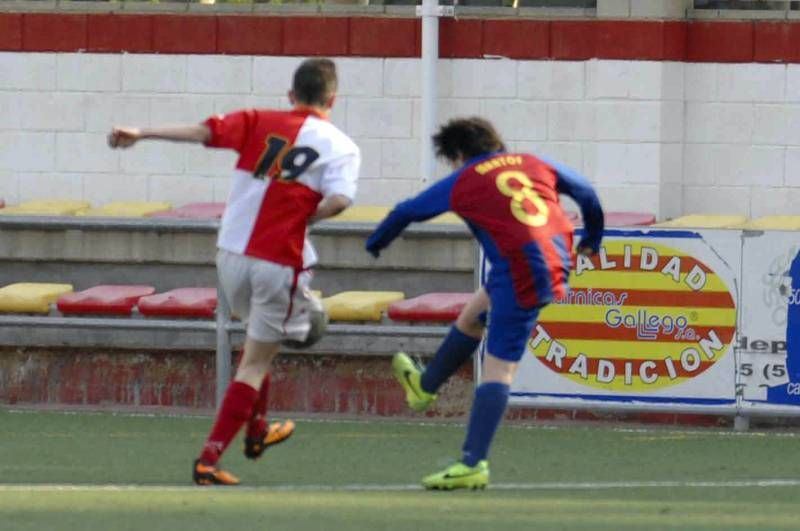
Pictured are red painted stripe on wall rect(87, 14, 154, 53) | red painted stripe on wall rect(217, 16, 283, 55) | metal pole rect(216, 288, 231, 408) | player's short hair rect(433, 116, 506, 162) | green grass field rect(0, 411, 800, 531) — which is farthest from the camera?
red painted stripe on wall rect(87, 14, 154, 53)

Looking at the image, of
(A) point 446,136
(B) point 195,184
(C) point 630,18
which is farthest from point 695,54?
(A) point 446,136

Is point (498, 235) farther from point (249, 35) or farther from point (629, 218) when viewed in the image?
point (249, 35)

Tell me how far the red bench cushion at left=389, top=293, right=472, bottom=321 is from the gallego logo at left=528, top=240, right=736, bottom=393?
694 millimetres

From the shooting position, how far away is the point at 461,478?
28.7ft

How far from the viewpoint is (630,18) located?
13.9 metres

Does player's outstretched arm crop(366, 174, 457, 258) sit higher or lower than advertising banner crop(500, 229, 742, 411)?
higher

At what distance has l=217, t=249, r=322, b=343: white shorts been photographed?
29.2 ft

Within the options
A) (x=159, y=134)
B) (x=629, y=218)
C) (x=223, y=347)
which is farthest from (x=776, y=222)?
(x=159, y=134)

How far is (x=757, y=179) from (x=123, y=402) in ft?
14.0

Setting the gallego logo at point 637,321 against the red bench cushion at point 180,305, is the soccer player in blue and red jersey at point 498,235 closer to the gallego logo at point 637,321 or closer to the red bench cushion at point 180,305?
the gallego logo at point 637,321

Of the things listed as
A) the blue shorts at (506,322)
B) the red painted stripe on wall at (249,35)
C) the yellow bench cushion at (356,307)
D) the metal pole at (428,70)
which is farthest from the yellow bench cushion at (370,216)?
the blue shorts at (506,322)

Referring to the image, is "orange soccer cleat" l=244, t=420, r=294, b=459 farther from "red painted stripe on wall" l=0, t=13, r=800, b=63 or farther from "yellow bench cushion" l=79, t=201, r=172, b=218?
"red painted stripe on wall" l=0, t=13, r=800, b=63

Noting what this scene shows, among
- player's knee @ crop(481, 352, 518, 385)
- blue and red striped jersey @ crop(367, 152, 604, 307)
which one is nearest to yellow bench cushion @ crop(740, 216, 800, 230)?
blue and red striped jersey @ crop(367, 152, 604, 307)

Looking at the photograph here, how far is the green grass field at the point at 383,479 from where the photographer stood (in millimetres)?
7973
